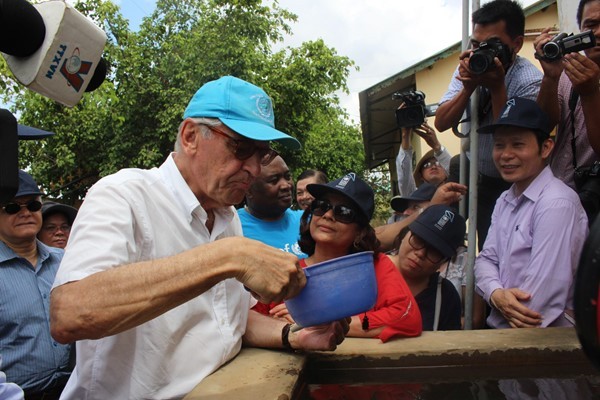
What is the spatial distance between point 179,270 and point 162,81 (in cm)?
1262

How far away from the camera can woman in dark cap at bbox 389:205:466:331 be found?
3.01 m

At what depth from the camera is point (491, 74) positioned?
118 inches

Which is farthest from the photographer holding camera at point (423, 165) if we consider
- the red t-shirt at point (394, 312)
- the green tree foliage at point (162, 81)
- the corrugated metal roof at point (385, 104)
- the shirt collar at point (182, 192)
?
the green tree foliage at point (162, 81)

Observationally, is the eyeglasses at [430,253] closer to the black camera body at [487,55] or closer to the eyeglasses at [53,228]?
the black camera body at [487,55]

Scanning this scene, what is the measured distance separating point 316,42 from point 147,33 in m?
4.30

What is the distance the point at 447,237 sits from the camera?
3014 millimetres

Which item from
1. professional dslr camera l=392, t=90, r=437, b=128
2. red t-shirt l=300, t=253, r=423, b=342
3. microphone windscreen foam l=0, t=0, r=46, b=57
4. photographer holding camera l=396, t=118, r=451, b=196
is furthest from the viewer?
photographer holding camera l=396, t=118, r=451, b=196

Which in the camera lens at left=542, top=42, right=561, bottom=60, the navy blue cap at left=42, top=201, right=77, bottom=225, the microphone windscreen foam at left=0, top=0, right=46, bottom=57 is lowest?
the navy blue cap at left=42, top=201, right=77, bottom=225

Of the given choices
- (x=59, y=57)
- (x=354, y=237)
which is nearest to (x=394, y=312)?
(x=354, y=237)

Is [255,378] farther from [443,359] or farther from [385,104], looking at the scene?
[385,104]

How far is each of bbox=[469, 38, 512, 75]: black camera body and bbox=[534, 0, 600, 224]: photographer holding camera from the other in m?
0.20

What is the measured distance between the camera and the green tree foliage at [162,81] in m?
12.8

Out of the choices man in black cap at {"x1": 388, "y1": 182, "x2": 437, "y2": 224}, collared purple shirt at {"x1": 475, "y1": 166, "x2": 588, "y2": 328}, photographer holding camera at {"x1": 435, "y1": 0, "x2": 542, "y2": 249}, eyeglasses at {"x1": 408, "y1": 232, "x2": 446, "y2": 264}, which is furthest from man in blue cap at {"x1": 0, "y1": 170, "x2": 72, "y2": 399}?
photographer holding camera at {"x1": 435, "y1": 0, "x2": 542, "y2": 249}

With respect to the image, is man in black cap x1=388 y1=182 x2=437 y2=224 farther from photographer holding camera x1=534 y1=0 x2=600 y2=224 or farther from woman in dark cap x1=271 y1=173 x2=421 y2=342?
woman in dark cap x1=271 y1=173 x2=421 y2=342
